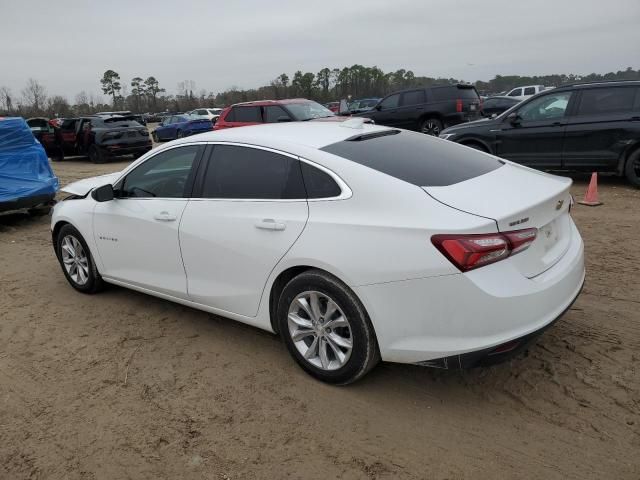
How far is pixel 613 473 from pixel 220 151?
3069 mm

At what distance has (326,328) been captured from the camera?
10.2ft

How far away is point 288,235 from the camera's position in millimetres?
3180

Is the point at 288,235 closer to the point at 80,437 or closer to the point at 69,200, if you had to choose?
the point at 80,437

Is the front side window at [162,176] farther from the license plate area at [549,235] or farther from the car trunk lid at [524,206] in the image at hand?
the license plate area at [549,235]

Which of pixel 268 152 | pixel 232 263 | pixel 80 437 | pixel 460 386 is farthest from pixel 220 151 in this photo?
pixel 460 386

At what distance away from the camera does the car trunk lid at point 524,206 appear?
2.75m

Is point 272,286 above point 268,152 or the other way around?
the other way around

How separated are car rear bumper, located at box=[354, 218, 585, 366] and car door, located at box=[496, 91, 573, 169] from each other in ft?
21.6

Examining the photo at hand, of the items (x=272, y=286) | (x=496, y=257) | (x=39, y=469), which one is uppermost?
(x=496, y=257)

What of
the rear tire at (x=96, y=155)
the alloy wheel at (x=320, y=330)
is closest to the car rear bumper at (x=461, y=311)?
the alloy wheel at (x=320, y=330)

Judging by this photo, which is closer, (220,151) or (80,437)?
(80,437)

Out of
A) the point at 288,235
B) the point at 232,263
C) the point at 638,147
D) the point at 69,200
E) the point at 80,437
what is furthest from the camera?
the point at 638,147

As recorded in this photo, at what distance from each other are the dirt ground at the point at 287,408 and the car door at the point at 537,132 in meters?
4.94

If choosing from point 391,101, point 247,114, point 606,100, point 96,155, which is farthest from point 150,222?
point 96,155
